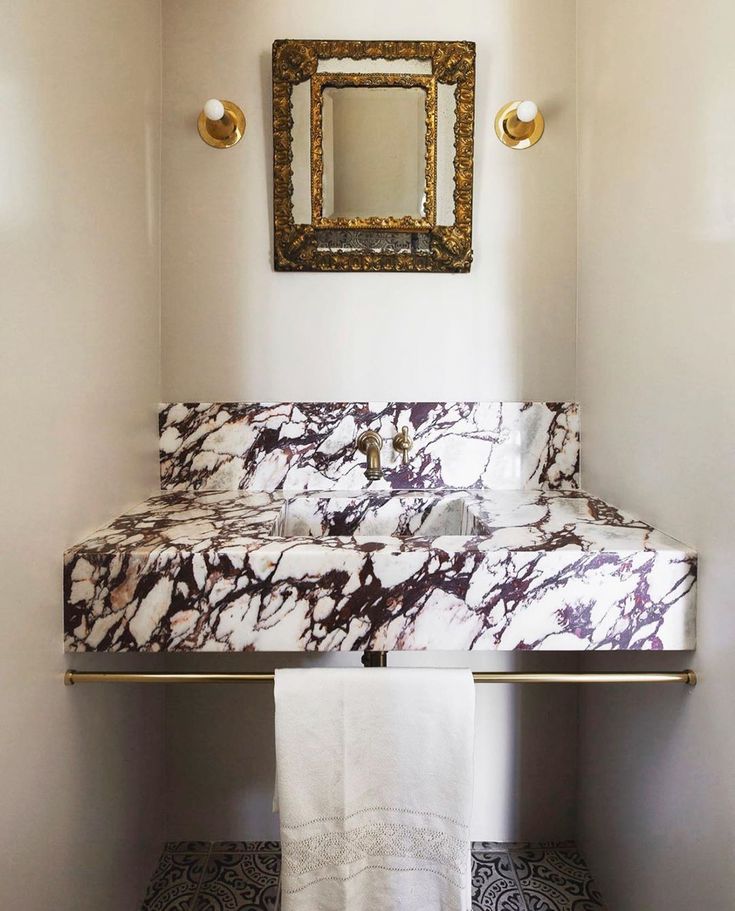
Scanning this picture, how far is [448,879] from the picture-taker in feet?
3.18

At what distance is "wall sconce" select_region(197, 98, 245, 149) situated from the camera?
59.0 inches

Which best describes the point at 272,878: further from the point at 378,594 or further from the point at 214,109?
the point at 214,109

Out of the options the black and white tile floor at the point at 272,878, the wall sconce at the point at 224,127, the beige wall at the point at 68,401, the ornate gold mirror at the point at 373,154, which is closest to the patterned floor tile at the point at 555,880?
the black and white tile floor at the point at 272,878

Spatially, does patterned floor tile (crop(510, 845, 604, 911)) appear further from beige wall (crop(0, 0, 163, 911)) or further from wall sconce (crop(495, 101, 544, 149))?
wall sconce (crop(495, 101, 544, 149))

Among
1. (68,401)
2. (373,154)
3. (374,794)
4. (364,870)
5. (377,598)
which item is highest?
(373,154)

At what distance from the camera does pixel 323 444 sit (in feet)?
5.11

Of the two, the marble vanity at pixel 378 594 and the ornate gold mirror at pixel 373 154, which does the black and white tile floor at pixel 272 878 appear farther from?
the ornate gold mirror at pixel 373 154

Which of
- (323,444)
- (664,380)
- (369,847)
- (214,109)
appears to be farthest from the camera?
(323,444)

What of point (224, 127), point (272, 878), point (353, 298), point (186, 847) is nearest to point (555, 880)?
point (272, 878)

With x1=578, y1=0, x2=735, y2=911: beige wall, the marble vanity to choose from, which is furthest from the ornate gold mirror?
the marble vanity

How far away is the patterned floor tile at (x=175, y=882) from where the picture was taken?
1411 millimetres

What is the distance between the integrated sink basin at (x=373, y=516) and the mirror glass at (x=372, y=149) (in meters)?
0.64

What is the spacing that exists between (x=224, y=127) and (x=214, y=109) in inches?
2.7

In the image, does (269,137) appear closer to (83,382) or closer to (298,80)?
(298,80)
